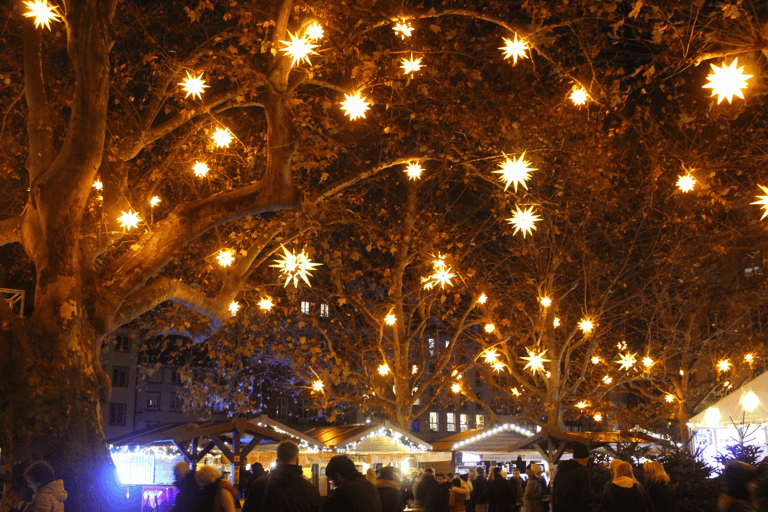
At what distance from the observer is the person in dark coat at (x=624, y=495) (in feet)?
20.9

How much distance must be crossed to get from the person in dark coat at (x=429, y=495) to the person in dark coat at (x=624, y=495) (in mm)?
3173

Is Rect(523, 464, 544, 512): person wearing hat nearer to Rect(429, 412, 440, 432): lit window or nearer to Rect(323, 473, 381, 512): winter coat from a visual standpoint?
Rect(323, 473, 381, 512): winter coat

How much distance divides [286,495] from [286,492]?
2 cm

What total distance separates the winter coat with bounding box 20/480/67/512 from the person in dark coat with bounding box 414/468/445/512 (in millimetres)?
4834

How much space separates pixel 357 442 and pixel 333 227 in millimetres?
6884

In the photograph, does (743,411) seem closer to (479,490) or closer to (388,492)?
(479,490)

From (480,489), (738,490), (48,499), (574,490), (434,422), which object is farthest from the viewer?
(434,422)

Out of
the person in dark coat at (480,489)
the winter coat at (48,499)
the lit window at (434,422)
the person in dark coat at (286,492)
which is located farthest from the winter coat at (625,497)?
the lit window at (434,422)

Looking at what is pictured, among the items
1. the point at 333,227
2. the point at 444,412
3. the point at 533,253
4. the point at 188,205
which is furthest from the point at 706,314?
the point at 444,412

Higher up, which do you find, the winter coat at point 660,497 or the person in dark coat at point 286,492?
the person in dark coat at point 286,492

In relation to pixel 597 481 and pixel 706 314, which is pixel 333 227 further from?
pixel 706 314

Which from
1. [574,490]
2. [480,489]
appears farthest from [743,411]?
[574,490]

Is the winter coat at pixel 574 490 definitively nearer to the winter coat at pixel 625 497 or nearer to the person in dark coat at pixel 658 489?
the winter coat at pixel 625 497

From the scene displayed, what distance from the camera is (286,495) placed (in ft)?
16.1
